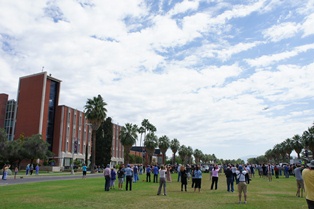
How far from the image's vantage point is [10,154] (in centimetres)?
5538

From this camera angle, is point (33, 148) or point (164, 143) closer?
point (33, 148)

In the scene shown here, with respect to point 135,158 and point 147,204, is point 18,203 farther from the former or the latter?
point 135,158

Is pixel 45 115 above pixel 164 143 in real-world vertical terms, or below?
above

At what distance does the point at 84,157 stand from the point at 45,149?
84.5ft

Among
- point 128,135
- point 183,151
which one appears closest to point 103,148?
point 128,135

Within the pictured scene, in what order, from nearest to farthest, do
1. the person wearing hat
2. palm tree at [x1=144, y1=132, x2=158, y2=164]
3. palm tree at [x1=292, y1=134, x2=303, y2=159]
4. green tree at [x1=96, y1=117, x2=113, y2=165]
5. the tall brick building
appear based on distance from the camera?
1. the person wearing hat
2. the tall brick building
3. green tree at [x1=96, y1=117, x2=113, y2=165]
4. palm tree at [x1=144, y1=132, x2=158, y2=164]
5. palm tree at [x1=292, y1=134, x2=303, y2=159]

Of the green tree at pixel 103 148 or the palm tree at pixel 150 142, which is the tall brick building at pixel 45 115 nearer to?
the green tree at pixel 103 148

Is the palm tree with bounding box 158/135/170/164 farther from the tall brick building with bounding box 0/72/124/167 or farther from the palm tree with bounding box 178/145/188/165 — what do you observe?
the palm tree with bounding box 178/145/188/165

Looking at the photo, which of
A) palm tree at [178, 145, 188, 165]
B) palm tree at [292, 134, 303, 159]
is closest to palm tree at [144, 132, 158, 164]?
palm tree at [178, 145, 188, 165]

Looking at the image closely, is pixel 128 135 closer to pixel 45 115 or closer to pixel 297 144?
pixel 45 115

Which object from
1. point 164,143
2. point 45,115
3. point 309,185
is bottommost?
point 309,185

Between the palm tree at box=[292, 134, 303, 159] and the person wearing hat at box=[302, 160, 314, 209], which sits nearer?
the person wearing hat at box=[302, 160, 314, 209]

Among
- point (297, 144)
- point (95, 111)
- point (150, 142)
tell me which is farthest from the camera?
point (297, 144)

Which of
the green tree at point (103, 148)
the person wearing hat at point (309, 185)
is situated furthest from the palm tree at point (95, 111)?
the person wearing hat at point (309, 185)
